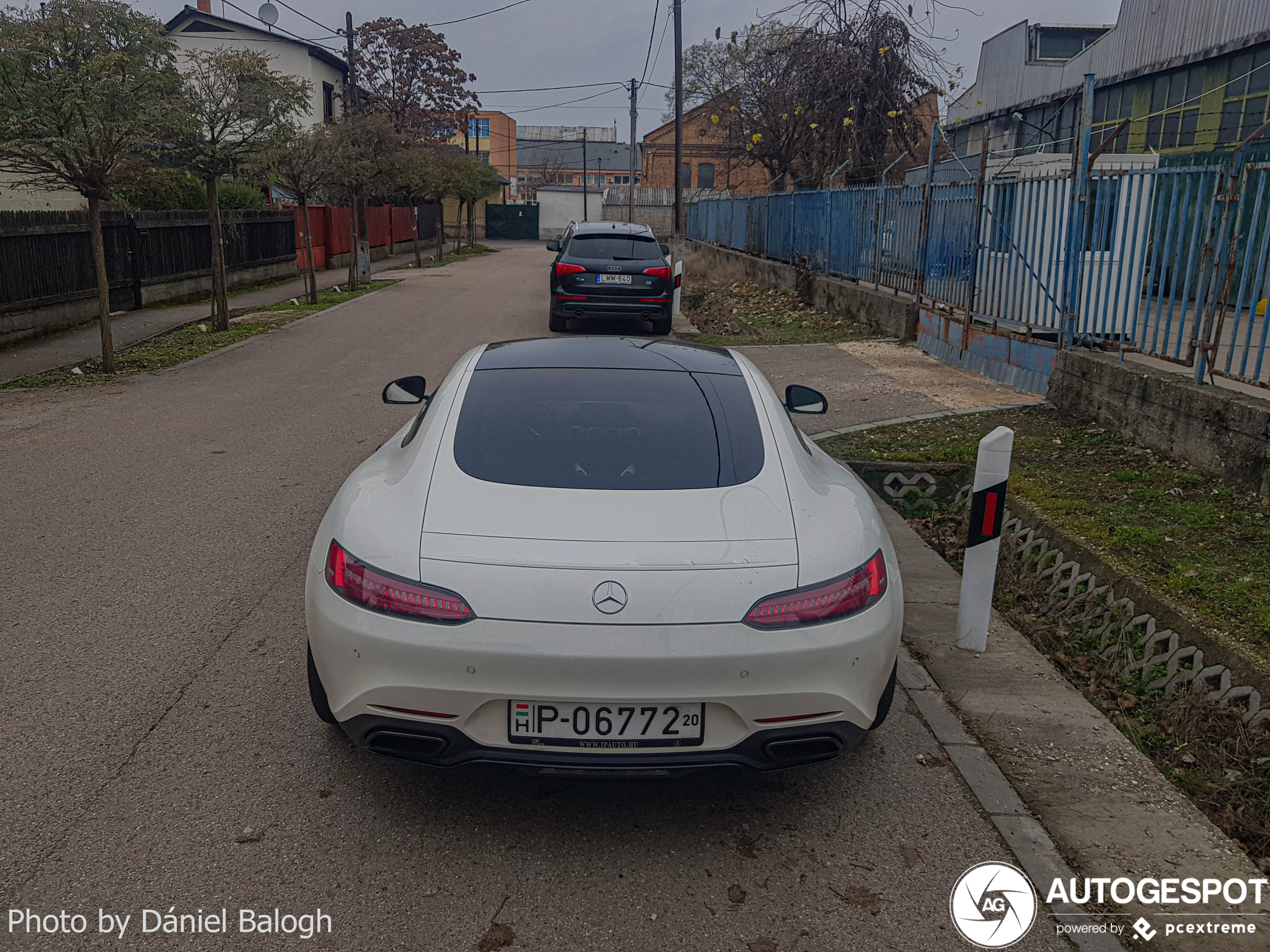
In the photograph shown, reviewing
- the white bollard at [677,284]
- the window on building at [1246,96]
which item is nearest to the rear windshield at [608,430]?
the white bollard at [677,284]

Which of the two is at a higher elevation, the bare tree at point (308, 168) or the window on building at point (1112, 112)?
the window on building at point (1112, 112)

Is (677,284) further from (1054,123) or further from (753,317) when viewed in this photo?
(1054,123)

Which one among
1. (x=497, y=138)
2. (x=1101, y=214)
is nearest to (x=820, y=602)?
(x=1101, y=214)

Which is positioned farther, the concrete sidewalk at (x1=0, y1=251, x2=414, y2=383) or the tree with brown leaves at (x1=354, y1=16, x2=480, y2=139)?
the tree with brown leaves at (x1=354, y1=16, x2=480, y2=139)

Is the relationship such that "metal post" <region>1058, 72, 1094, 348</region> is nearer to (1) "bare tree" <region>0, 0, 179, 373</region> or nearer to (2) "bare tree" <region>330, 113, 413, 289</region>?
(1) "bare tree" <region>0, 0, 179, 373</region>

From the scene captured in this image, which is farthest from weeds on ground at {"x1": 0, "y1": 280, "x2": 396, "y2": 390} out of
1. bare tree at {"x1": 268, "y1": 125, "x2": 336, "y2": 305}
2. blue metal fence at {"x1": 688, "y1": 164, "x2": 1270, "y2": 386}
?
blue metal fence at {"x1": 688, "y1": 164, "x2": 1270, "y2": 386}

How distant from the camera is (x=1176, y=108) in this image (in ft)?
62.5

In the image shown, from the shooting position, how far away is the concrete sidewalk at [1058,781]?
127 inches

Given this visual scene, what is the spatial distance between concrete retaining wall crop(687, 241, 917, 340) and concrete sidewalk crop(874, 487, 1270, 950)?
32.0ft

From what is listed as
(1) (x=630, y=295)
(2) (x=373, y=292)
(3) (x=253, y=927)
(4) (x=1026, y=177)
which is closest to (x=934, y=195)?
(4) (x=1026, y=177)

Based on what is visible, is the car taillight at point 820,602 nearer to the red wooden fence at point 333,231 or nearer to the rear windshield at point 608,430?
the rear windshield at point 608,430

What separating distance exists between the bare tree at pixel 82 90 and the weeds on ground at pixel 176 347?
1.01 meters

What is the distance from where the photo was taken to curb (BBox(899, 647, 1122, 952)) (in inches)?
118

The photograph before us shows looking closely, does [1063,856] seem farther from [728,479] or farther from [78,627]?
[78,627]
